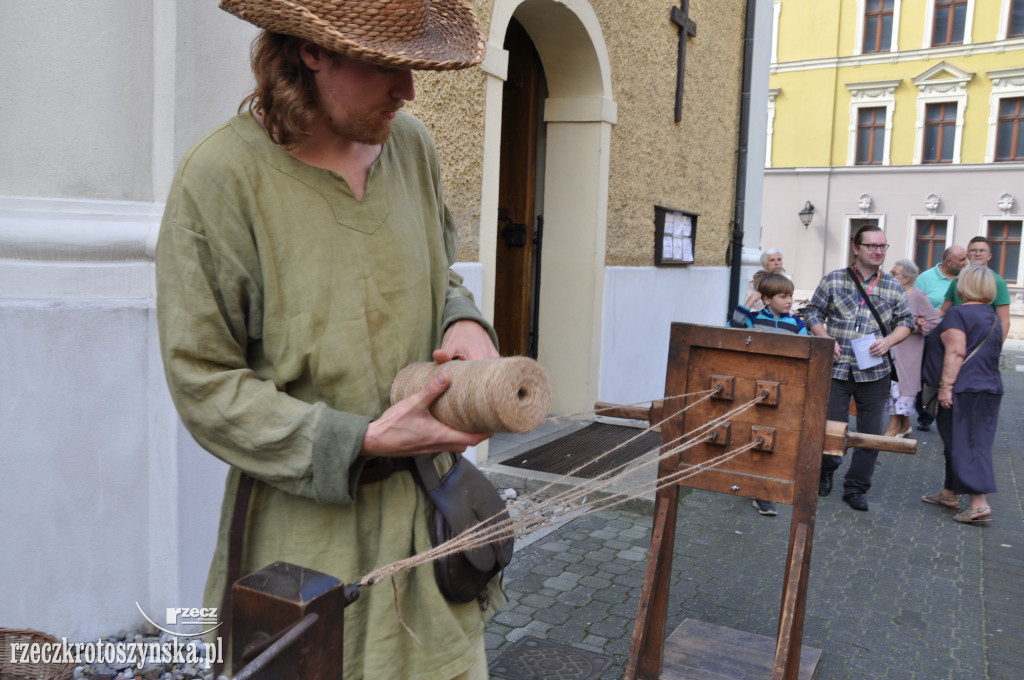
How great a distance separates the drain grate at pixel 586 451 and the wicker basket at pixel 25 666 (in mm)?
3174

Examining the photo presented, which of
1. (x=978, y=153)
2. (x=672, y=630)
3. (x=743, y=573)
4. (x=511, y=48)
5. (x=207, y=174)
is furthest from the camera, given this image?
(x=978, y=153)

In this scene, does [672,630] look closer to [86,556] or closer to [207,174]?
[86,556]

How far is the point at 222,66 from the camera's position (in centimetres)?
313

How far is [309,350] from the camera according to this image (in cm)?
140

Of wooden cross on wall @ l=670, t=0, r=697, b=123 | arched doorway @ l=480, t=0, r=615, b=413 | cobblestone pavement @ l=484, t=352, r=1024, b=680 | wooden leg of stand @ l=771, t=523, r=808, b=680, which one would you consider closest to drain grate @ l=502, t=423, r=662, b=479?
arched doorway @ l=480, t=0, r=615, b=413

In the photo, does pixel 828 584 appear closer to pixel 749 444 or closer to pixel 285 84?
pixel 749 444

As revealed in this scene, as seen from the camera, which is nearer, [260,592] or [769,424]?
[260,592]

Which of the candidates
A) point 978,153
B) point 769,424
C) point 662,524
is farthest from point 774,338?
point 978,153

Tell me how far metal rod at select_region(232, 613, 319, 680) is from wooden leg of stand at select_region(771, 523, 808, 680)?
217 cm

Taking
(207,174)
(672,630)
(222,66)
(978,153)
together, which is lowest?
(672,630)

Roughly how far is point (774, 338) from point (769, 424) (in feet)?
1.00

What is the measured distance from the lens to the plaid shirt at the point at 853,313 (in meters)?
5.66

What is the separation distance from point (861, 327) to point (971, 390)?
2.87 ft

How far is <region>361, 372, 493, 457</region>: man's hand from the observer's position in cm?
130
